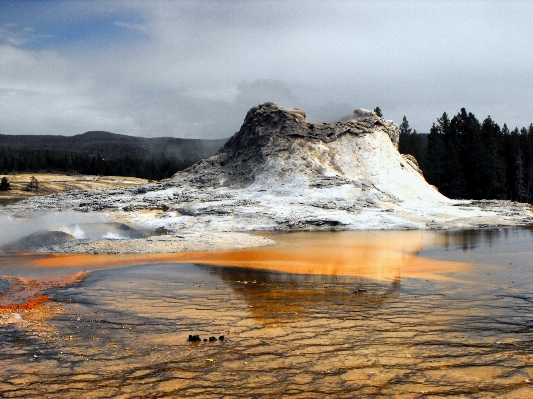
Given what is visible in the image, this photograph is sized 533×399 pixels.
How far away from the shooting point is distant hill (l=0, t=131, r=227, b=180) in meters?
81.2

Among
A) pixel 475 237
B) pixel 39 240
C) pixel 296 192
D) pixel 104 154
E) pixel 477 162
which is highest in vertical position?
pixel 104 154

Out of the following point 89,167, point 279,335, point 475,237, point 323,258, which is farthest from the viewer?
point 89,167

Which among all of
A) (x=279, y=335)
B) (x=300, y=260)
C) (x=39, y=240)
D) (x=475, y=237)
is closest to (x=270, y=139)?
(x=475, y=237)

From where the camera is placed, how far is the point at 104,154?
13462cm

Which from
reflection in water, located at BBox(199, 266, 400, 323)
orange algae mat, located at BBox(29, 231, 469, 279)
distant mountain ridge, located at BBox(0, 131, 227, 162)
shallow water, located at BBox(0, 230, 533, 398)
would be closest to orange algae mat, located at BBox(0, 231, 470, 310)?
orange algae mat, located at BBox(29, 231, 469, 279)

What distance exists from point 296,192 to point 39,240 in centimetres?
1351

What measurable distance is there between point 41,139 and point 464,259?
523ft

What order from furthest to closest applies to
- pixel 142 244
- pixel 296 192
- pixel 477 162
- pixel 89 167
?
pixel 89 167 → pixel 477 162 → pixel 296 192 → pixel 142 244

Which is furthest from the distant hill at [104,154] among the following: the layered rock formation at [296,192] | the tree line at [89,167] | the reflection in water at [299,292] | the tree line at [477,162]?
the reflection in water at [299,292]

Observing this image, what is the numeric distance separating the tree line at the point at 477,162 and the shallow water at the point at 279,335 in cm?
3859

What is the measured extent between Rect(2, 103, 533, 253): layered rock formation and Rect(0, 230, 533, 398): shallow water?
37.7 ft

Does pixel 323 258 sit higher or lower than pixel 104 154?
lower

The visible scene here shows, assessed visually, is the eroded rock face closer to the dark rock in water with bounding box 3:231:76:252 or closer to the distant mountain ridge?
the dark rock in water with bounding box 3:231:76:252

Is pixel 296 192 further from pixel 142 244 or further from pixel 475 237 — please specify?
pixel 142 244
